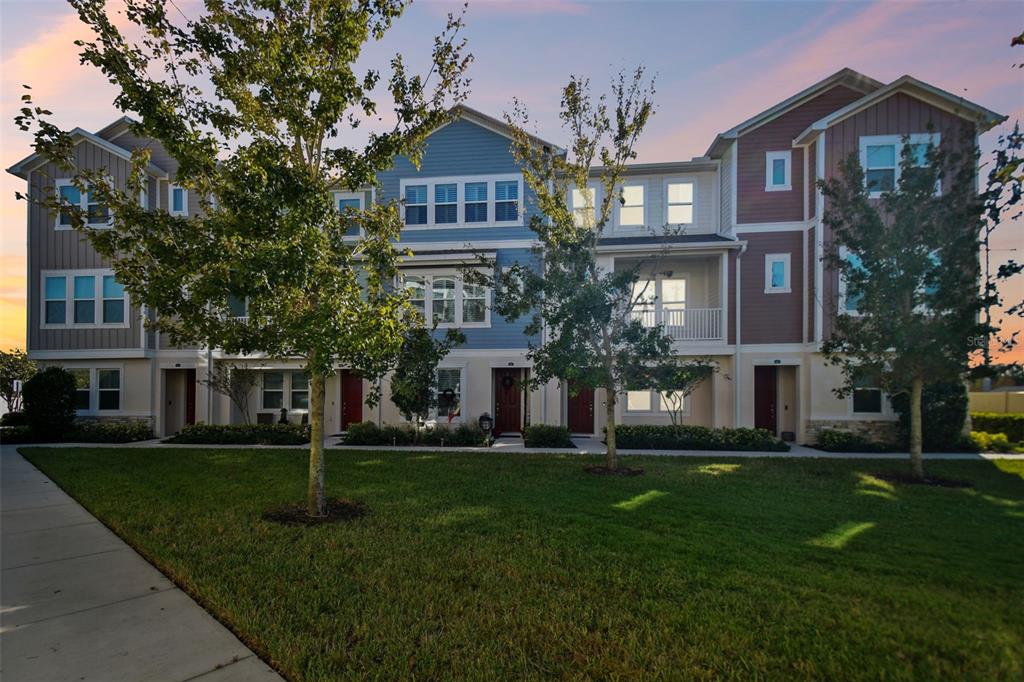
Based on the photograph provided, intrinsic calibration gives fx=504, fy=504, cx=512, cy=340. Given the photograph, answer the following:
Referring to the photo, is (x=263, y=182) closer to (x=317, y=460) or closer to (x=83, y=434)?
(x=317, y=460)

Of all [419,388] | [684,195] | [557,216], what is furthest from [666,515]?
[684,195]

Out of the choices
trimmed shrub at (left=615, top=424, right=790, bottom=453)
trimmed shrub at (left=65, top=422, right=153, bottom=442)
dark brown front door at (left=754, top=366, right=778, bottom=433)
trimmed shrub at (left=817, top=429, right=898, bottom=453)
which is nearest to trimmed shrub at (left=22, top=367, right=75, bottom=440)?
trimmed shrub at (left=65, top=422, right=153, bottom=442)

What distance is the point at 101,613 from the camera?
13.9 ft

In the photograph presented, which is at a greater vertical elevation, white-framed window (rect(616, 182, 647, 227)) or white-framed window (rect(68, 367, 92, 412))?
white-framed window (rect(616, 182, 647, 227))

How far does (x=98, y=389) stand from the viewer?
17734mm

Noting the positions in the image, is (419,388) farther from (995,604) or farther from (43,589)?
(995,604)

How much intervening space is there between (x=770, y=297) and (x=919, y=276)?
6388 millimetres

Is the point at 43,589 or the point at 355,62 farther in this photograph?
the point at 355,62

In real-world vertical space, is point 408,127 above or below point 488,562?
above

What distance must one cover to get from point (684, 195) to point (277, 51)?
1422 cm

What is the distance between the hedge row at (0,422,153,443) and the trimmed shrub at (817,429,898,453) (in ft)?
69.7

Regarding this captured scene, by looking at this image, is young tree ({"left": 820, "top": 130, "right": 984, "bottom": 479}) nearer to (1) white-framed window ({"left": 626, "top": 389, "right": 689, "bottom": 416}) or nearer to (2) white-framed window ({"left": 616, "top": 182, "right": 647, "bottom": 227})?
(1) white-framed window ({"left": 626, "top": 389, "right": 689, "bottom": 416})

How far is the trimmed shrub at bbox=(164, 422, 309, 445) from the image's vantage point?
15.5 meters

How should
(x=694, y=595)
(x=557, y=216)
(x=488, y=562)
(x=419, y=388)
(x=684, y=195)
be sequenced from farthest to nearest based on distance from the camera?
(x=684, y=195)
(x=419, y=388)
(x=557, y=216)
(x=488, y=562)
(x=694, y=595)
